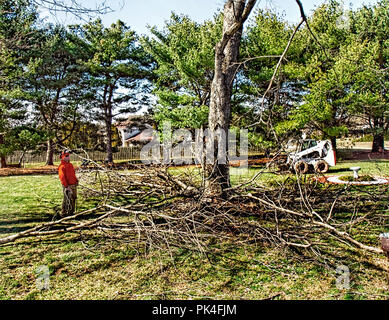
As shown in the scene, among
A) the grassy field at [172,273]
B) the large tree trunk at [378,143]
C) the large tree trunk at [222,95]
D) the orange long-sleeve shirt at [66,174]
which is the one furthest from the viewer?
the large tree trunk at [378,143]

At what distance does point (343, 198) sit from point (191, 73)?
40.0ft

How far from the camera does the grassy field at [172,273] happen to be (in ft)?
9.99

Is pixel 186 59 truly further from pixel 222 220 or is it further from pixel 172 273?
pixel 172 273

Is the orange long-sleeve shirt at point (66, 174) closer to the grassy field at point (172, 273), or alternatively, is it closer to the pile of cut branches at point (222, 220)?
the pile of cut branches at point (222, 220)

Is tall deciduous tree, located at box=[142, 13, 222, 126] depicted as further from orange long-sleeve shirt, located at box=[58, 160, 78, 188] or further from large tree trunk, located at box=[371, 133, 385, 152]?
large tree trunk, located at box=[371, 133, 385, 152]

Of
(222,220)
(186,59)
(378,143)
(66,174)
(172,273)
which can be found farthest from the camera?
(378,143)

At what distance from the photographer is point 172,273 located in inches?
139

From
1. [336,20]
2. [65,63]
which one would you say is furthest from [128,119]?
[336,20]

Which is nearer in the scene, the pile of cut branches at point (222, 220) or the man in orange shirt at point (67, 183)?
the pile of cut branches at point (222, 220)

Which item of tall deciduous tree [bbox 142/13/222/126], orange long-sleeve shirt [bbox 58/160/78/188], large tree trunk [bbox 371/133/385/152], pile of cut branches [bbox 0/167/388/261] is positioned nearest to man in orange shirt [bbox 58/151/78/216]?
orange long-sleeve shirt [bbox 58/160/78/188]

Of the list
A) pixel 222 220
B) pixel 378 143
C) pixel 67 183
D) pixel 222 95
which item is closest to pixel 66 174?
pixel 67 183

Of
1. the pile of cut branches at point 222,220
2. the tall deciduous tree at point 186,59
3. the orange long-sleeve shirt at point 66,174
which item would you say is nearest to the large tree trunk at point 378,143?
the tall deciduous tree at point 186,59

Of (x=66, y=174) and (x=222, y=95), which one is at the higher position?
(x=222, y=95)

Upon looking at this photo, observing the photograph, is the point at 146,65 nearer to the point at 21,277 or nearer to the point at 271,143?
the point at 271,143
